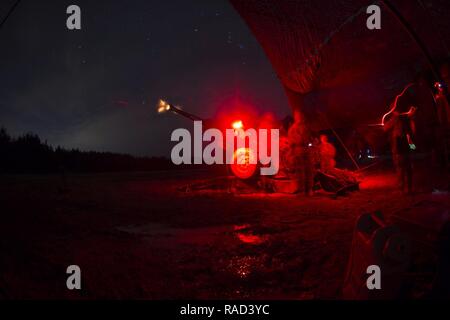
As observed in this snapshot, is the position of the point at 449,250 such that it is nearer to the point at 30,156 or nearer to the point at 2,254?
the point at 2,254

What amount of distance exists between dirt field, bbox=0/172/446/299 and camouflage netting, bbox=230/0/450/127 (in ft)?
11.5

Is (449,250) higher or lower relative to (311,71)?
lower

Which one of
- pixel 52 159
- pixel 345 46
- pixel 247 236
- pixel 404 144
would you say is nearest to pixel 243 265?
pixel 247 236

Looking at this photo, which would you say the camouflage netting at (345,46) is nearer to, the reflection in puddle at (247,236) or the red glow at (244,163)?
the red glow at (244,163)

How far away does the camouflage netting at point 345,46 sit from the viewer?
670cm

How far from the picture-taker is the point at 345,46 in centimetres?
813

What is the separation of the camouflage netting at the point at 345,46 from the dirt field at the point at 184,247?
3.50 metres

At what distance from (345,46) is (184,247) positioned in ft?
21.0

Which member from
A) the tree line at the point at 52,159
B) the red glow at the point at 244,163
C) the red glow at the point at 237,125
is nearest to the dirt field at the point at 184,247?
the red glow at the point at 244,163

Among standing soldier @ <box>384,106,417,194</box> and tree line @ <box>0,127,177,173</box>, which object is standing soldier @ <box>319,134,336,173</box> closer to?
standing soldier @ <box>384,106,417,194</box>

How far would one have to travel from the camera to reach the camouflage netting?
264 inches

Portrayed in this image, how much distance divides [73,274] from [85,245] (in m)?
1.45
